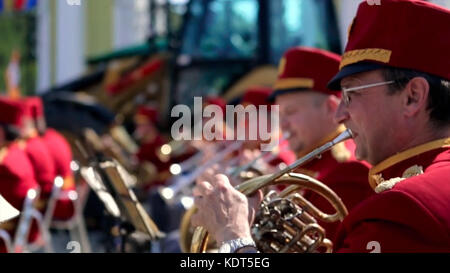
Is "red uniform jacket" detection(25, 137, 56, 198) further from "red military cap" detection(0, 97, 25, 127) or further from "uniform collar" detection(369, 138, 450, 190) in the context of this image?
"uniform collar" detection(369, 138, 450, 190)

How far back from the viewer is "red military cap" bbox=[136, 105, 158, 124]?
10.4 meters

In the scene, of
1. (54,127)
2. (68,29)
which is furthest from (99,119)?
(68,29)

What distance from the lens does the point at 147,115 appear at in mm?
10492

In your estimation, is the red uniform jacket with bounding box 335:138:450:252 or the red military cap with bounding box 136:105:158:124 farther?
the red military cap with bounding box 136:105:158:124

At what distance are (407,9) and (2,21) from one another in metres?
19.2

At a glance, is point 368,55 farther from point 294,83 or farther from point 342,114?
point 294,83

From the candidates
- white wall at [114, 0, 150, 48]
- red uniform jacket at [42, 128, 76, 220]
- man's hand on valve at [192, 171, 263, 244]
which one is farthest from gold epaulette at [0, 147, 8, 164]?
white wall at [114, 0, 150, 48]

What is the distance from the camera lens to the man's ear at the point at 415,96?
187 cm

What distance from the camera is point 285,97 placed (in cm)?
333

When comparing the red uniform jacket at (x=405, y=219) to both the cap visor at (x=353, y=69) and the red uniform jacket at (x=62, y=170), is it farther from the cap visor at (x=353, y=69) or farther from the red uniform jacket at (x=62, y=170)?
the red uniform jacket at (x=62, y=170)

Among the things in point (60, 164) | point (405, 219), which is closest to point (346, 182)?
point (405, 219)

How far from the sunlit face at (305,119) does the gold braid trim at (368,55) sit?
121cm

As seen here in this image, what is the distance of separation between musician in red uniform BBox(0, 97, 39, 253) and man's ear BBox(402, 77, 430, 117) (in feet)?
10.6
